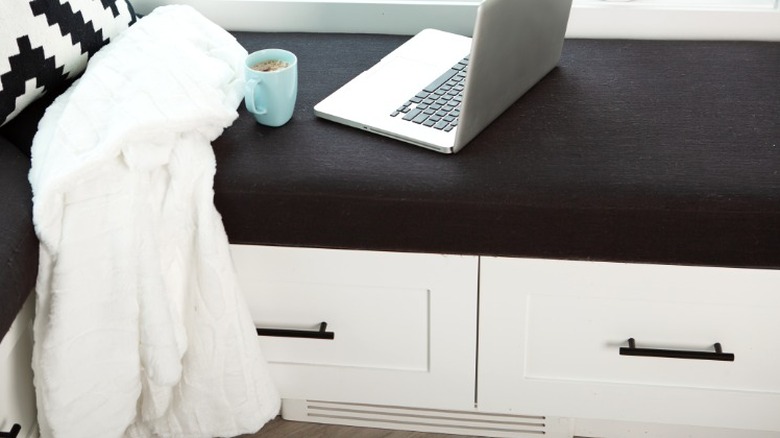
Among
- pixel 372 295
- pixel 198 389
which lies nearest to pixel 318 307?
pixel 372 295

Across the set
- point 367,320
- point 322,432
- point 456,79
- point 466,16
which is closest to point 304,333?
point 367,320

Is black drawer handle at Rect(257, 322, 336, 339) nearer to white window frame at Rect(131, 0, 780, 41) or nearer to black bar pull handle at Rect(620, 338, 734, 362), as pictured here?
black bar pull handle at Rect(620, 338, 734, 362)

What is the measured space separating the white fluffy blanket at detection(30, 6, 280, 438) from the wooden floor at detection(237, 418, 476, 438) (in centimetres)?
20

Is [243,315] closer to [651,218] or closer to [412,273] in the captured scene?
[412,273]

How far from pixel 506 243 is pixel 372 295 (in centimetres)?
23

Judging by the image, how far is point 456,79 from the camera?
1.54 m

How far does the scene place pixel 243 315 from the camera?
4.61ft

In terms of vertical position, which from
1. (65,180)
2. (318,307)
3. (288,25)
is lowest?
(318,307)

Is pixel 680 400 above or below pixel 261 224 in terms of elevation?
below

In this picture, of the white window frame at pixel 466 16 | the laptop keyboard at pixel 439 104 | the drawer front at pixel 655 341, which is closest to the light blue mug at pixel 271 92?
the laptop keyboard at pixel 439 104

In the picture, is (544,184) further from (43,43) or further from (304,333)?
(43,43)

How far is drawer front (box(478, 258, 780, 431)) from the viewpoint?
1350 mm

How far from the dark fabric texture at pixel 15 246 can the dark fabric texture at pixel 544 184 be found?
0.25m

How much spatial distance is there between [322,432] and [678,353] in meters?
0.61
